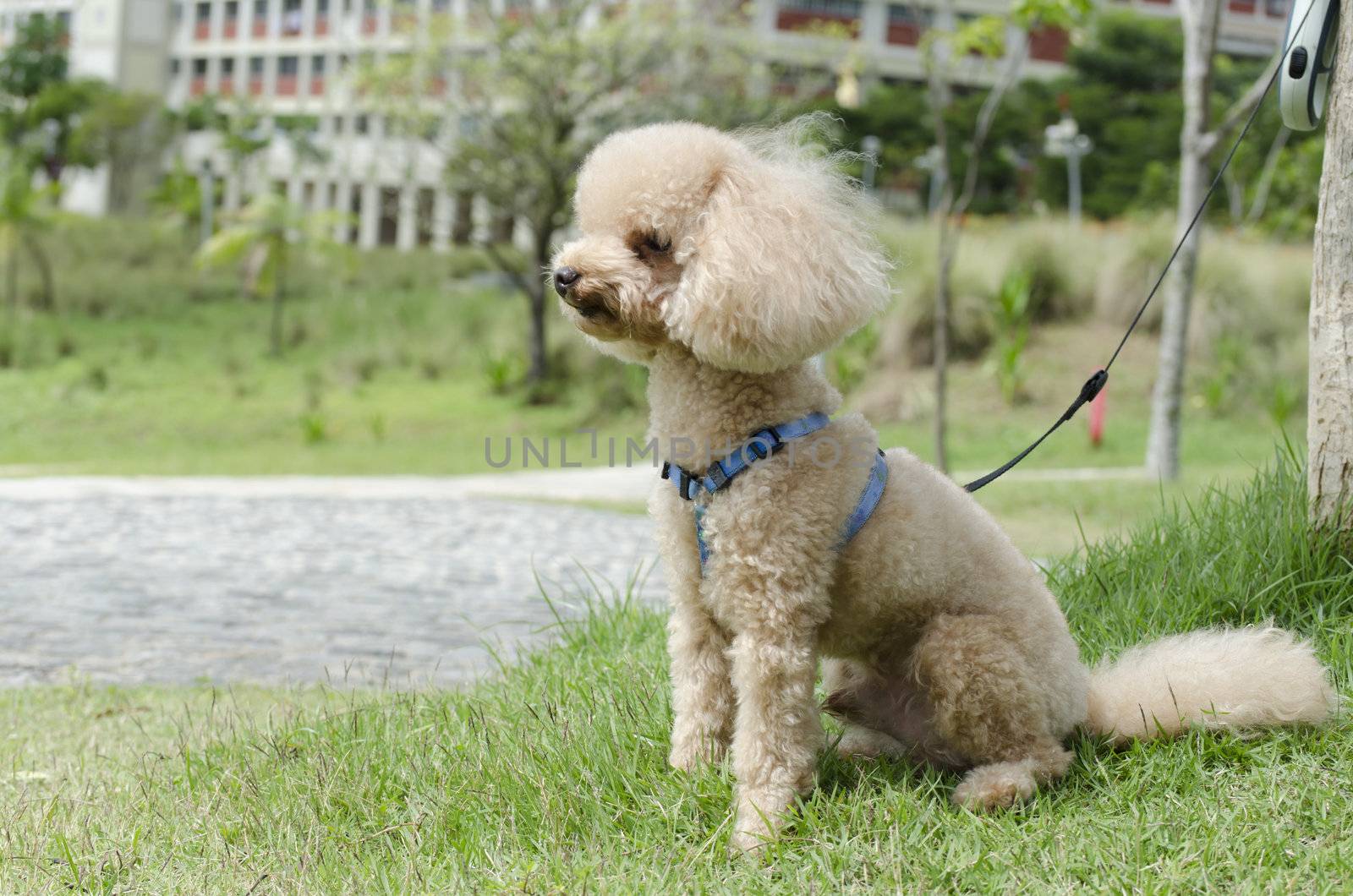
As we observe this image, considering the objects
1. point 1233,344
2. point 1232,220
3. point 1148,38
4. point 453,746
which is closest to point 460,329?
point 1233,344

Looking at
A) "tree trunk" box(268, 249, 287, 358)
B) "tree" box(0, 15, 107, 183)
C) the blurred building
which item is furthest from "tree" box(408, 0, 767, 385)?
"tree" box(0, 15, 107, 183)

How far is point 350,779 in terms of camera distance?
310 centimetres

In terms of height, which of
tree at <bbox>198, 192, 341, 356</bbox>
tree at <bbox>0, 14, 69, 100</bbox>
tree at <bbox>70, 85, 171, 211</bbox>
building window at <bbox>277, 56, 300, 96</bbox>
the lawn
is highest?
building window at <bbox>277, 56, 300, 96</bbox>

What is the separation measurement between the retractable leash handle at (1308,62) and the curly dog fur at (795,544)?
1.59 metres

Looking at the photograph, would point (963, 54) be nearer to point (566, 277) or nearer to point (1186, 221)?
point (1186, 221)

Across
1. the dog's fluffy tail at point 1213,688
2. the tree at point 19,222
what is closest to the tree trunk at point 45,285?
the tree at point 19,222

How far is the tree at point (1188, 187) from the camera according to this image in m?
8.45

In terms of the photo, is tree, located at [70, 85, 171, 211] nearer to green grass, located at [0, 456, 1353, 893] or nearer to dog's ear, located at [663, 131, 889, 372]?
green grass, located at [0, 456, 1353, 893]

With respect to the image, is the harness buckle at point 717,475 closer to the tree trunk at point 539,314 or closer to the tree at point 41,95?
the tree trunk at point 539,314

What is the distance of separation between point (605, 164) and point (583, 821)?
5.03 ft

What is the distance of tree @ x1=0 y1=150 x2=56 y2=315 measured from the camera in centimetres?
2148

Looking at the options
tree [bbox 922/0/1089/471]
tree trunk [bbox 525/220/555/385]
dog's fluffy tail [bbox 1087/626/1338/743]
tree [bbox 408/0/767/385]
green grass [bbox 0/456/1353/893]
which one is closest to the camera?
green grass [bbox 0/456/1353/893]

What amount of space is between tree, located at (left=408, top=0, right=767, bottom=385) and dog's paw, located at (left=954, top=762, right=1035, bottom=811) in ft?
44.6

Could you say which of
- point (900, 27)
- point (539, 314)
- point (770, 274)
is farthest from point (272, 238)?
point (900, 27)
